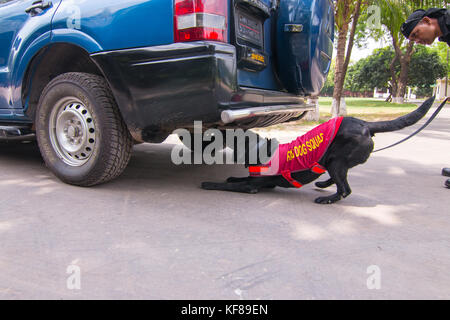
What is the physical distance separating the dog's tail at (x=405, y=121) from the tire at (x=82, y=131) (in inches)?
78.5

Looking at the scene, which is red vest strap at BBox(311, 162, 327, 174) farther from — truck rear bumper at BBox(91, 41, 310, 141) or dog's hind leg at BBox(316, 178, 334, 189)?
truck rear bumper at BBox(91, 41, 310, 141)

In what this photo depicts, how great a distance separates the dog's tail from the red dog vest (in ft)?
0.93

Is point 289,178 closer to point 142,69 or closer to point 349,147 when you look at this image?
point 349,147

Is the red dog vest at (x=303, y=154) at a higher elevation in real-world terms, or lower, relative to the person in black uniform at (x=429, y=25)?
lower

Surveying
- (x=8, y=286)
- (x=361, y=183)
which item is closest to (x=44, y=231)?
(x=8, y=286)

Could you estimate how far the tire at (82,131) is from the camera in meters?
2.96

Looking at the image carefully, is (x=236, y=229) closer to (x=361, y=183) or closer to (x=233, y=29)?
(x=233, y=29)

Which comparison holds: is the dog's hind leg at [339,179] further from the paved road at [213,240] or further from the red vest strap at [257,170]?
the red vest strap at [257,170]

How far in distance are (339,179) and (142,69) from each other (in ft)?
5.70

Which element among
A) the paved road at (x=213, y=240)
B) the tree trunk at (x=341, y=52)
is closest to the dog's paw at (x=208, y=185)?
the paved road at (x=213, y=240)

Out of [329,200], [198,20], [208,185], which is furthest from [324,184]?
[198,20]

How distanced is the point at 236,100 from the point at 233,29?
55cm

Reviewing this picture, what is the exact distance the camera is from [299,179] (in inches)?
120

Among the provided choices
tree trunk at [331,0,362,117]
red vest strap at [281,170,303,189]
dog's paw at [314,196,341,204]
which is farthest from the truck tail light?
tree trunk at [331,0,362,117]
